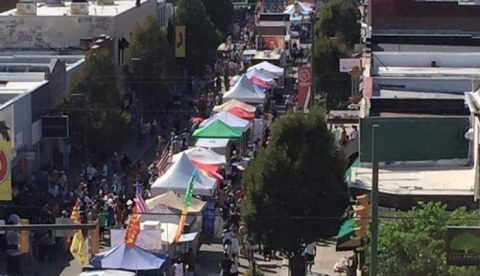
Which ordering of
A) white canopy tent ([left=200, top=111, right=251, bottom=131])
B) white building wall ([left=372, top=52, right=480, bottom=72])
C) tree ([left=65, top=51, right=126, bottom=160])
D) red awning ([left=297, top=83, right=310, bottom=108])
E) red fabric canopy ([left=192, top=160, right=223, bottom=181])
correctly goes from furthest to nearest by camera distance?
1. red awning ([left=297, top=83, right=310, bottom=108])
2. white building wall ([left=372, top=52, right=480, bottom=72])
3. white canopy tent ([left=200, top=111, right=251, bottom=131])
4. tree ([left=65, top=51, right=126, bottom=160])
5. red fabric canopy ([left=192, top=160, right=223, bottom=181])

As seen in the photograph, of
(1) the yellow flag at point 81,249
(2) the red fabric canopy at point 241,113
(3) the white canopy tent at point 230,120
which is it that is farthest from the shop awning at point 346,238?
(2) the red fabric canopy at point 241,113

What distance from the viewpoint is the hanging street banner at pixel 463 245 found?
18172mm

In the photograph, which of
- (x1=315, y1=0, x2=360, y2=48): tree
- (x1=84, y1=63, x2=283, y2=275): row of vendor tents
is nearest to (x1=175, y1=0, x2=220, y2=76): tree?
(x1=315, y1=0, x2=360, y2=48): tree

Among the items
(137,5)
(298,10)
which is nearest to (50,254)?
(137,5)

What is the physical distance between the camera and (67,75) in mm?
45156

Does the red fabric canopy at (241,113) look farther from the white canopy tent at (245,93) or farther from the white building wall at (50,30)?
the white building wall at (50,30)

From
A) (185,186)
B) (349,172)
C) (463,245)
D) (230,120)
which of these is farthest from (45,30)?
(463,245)

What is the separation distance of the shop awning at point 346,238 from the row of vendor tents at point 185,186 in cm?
335

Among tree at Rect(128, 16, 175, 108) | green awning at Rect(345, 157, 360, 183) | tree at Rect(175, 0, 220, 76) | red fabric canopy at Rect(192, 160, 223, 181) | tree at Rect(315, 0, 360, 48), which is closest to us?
green awning at Rect(345, 157, 360, 183)

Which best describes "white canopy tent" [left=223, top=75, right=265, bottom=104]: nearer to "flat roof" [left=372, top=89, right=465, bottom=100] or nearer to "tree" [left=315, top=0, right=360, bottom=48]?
"flat roof" [left=372, top=89, right=465, bottom=100]

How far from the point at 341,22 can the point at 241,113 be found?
18.0m

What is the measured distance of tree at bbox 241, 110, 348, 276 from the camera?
2881cm

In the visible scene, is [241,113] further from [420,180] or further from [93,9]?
[93,9]

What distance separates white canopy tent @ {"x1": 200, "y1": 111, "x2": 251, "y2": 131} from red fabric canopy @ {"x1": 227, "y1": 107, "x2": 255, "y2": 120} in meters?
0.64
